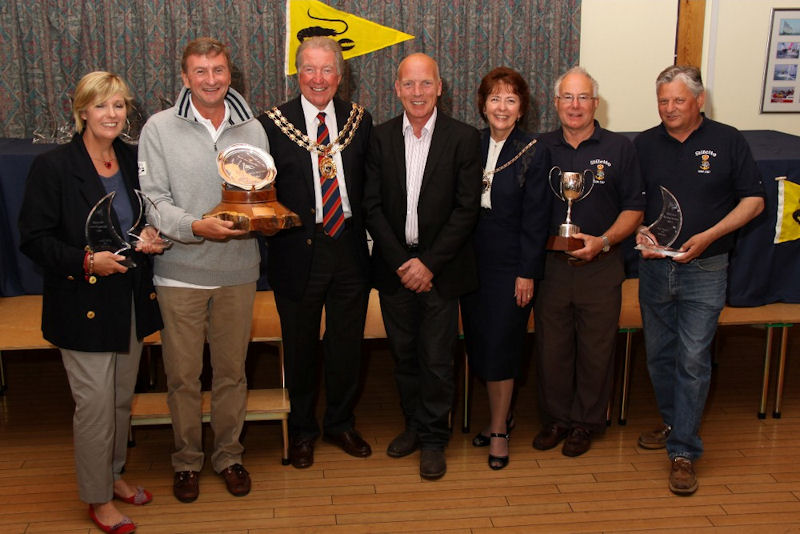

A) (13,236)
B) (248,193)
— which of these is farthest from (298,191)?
(13,236)

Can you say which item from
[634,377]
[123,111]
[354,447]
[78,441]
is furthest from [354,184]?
[634,377]

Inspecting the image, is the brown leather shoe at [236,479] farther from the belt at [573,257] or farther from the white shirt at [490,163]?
the belt at [573,257]

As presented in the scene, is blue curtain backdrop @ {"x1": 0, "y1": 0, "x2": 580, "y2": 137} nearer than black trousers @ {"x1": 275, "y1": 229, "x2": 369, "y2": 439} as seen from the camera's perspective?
No

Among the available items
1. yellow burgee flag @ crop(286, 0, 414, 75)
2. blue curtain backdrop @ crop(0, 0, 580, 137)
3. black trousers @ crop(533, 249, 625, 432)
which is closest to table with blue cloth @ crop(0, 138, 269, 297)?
blue curtain backdrop @ crop(0, 0, 580, 137)

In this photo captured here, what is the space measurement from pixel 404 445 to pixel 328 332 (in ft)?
2.14

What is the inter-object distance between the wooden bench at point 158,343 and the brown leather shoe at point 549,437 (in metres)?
1.16

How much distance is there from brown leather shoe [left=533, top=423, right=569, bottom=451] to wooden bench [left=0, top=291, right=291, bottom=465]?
1.16m

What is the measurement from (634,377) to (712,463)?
1145mm

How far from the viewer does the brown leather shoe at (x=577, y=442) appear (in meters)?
3.59

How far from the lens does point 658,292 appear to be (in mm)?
3303

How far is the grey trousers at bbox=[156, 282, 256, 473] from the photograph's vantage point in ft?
9.79

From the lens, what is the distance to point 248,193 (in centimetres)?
279

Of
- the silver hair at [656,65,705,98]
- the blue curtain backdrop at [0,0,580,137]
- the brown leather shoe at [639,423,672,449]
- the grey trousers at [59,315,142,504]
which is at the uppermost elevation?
the blue curtain backdrop at [0,0,580,137]

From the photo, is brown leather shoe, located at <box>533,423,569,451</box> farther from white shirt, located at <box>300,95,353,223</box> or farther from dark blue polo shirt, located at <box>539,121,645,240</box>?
white shirt, located at <box>300,95,353,223</box>
